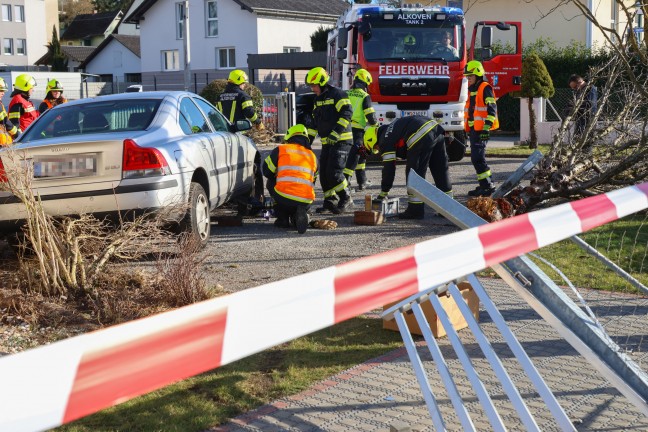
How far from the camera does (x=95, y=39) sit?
87625mm

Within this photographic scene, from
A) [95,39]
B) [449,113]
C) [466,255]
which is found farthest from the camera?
[95,39]

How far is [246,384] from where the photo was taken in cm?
500

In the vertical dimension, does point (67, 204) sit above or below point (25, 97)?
below

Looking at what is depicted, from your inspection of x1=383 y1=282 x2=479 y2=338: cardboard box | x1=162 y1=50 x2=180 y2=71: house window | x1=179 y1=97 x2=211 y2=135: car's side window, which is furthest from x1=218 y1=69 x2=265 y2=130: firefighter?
x1=162 y1=50 x2=180 y2=71: house window

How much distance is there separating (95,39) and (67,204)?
84.3 m

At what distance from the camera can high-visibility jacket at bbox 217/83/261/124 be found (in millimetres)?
12652

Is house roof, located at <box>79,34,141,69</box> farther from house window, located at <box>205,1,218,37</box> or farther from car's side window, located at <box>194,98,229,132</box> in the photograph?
car's side window, located at <box>194,98,229,132</box>

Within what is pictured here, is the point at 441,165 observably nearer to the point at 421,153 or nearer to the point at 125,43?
the point at 421,153

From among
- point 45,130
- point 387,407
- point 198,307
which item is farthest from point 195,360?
point 45,130

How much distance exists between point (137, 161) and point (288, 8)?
40796mm

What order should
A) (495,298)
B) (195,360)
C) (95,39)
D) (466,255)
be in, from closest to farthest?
(195,360), (466,255), (495,298), (95,39)

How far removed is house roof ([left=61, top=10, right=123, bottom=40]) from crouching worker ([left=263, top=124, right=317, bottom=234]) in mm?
79716

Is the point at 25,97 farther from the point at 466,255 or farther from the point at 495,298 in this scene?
the point at 466,255

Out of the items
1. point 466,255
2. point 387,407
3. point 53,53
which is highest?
point 53,53
